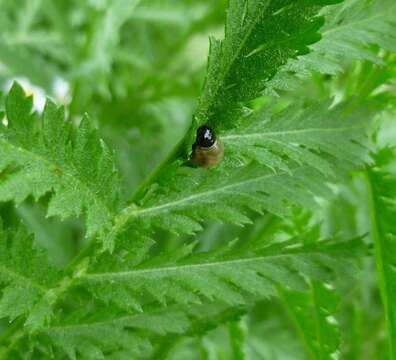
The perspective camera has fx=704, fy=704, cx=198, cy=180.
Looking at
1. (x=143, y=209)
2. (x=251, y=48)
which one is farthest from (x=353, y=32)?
(x=143, y=209)

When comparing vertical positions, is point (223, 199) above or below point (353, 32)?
below

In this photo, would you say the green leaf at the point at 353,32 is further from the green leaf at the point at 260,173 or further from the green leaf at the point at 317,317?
the green leaf at the point at 317,317

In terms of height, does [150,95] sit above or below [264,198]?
above

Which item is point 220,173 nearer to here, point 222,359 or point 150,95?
point 222,359

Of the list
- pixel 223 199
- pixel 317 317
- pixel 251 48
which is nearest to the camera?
pixel 251 48

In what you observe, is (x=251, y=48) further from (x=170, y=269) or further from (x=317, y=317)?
(x=317, y=317)

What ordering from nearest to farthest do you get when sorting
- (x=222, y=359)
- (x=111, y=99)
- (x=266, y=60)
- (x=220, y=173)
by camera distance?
1. (x=266, y=60)
2. (x=220, y=173)
3. (x=222, y=359)
4. (x=111, y=99)

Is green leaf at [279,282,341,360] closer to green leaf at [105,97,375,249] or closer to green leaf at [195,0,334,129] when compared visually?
green leaf at [105,97,375,249]

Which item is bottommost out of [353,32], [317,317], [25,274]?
[25,274]

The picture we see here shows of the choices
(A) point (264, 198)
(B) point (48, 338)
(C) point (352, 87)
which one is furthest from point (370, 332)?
(B) point (48, 338)
